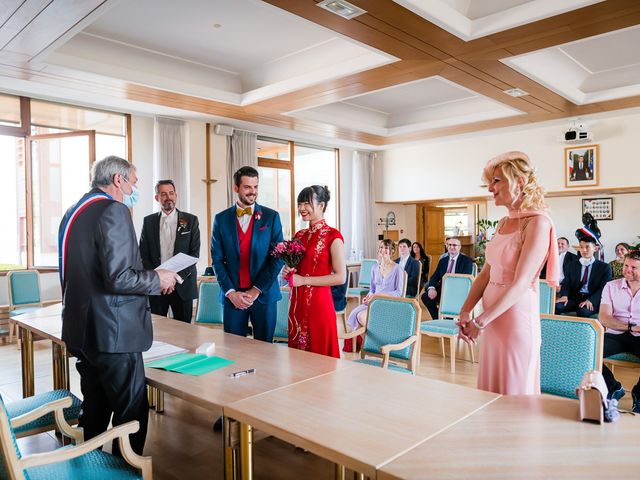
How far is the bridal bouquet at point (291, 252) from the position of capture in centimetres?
294

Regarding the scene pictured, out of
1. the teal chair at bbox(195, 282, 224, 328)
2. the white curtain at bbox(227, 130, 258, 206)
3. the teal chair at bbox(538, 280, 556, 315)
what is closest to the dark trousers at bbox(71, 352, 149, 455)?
the teal chair at bbox(195, 282, 224, 328)

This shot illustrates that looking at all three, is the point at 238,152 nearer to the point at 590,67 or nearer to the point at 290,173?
the point at 290,173

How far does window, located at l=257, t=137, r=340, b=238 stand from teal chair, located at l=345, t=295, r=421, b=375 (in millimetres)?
6039

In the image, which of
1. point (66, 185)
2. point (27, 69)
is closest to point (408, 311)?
point (27, 69)

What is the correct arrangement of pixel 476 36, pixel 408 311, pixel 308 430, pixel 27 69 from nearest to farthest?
pixel 308 430 < pixel 408 311 < pixel 476 36 < pixel 27 69

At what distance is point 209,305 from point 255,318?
1673mm

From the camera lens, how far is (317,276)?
9.73ft

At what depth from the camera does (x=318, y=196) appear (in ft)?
9.71

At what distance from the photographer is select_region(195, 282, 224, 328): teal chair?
15.7 feet

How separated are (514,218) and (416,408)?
104 cm

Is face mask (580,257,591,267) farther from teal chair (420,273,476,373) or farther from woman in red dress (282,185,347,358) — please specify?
woman in red dress (282,185,347,358)

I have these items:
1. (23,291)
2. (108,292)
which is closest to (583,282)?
(108,292)

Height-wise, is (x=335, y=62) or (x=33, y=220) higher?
(x=335, y=62)

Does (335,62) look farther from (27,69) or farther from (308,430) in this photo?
(308,430)
